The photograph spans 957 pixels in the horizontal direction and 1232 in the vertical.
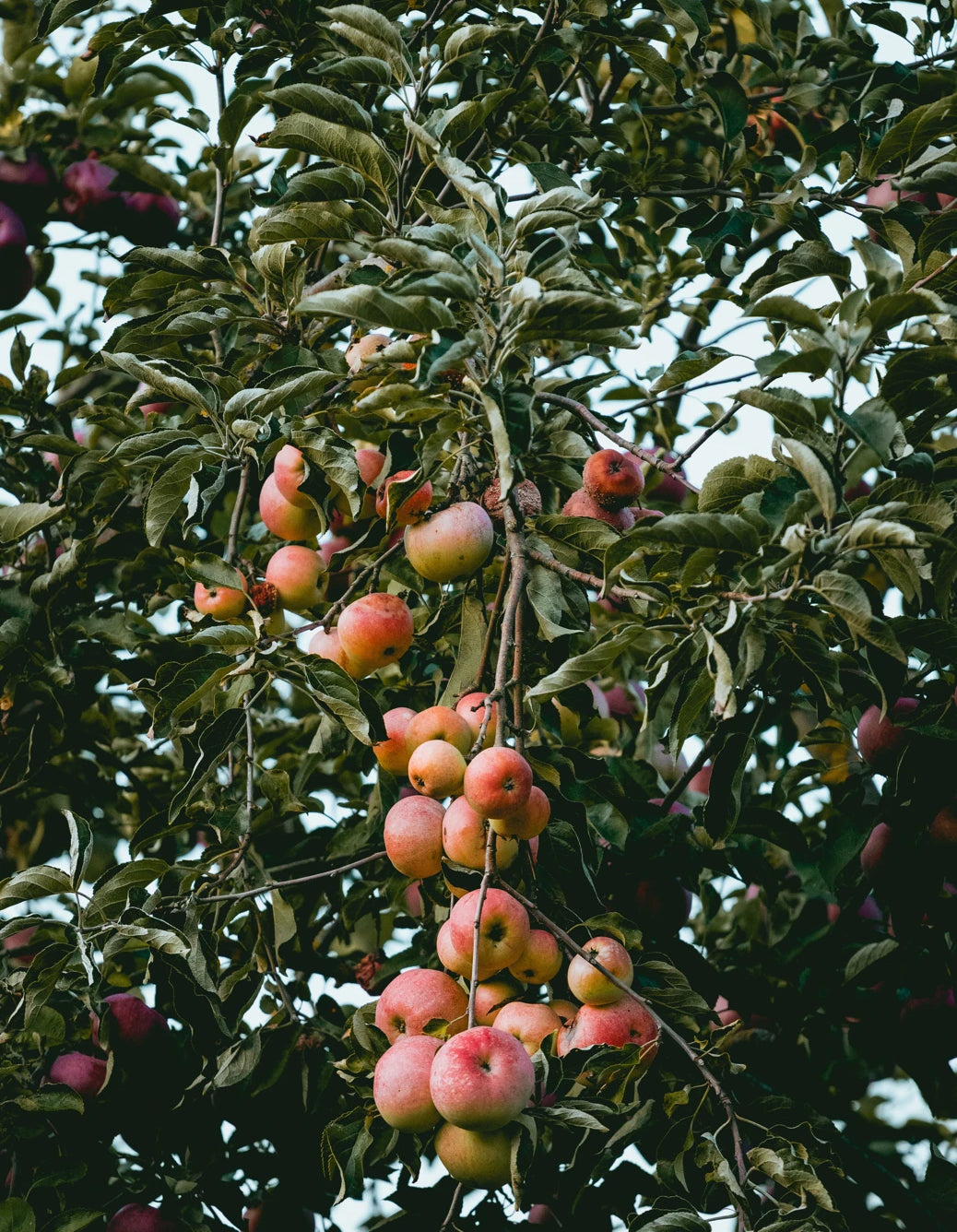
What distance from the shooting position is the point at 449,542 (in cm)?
158

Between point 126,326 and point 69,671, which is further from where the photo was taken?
point 69,671

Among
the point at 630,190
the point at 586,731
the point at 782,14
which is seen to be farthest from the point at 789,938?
the point at 782,14

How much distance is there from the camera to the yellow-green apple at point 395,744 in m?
1.64

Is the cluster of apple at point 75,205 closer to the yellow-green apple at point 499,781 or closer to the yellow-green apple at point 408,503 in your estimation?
the yellow-green apple at point 408,503

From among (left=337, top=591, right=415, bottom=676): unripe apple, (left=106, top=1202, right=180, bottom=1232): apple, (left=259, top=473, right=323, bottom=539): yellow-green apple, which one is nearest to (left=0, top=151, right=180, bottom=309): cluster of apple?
(left=259, top=473, right=323, bottom=539): yellow-green apple

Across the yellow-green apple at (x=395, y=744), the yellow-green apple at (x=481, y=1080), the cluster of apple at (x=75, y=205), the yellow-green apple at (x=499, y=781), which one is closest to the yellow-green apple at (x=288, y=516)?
the yellow-green apple at (x=395, y=744)

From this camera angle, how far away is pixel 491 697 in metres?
1.42

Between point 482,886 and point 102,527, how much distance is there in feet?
4.00

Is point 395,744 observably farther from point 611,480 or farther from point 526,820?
point 611,480

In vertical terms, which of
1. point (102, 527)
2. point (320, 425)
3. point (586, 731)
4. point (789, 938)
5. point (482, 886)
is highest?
point (320, 425)

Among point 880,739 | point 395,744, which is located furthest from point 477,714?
point 880,739

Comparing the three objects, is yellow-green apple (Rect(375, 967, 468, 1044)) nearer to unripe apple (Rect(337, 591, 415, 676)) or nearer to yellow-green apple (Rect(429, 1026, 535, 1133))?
yellow-green apple (Rect(429, 1026, 535, 1133))

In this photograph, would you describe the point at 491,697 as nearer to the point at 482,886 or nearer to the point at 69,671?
the point at 482,886

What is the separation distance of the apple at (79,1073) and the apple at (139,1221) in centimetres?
21
